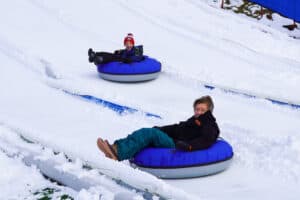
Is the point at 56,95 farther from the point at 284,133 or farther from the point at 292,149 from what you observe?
the point at 292,149

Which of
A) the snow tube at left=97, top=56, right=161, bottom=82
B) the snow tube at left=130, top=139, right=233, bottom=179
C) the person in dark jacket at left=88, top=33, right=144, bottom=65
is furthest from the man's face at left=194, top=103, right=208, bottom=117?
the person in dark jacket at left=88, top=33, right=144, bottom=65

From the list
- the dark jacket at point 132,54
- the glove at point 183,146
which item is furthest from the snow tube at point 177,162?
the dark jacket at point 132,54

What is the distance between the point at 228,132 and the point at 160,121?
0.88 meters

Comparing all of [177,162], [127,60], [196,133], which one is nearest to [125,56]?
[127,60]

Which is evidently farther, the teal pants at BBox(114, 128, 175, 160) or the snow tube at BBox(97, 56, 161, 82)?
the snow tube at BBox(97, 56, 161, 82)

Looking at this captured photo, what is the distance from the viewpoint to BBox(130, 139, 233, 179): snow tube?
4.24 metres

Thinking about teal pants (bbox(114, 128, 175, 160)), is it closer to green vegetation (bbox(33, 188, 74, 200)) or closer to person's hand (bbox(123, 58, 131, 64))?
green vegetation (bbox(33, 188, 74, 200))

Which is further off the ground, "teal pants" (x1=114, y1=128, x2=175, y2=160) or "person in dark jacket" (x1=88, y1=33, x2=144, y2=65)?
"teal pants" (x1=114, y1=128, x2=175, y2=160)

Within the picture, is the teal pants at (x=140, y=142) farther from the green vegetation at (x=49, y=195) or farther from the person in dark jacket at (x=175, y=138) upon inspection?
the green vegetation at (x=49, y=195)

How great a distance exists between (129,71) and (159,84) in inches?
20.5

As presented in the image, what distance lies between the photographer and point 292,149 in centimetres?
488

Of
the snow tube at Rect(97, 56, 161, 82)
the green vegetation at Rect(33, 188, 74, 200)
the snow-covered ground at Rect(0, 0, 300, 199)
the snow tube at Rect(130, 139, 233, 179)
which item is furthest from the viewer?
the snow tube at Rect(97, 56, 161, 82)

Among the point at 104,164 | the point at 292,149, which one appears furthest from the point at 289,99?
the point at 104,164

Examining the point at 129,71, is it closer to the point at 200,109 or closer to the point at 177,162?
the point at 200,109
